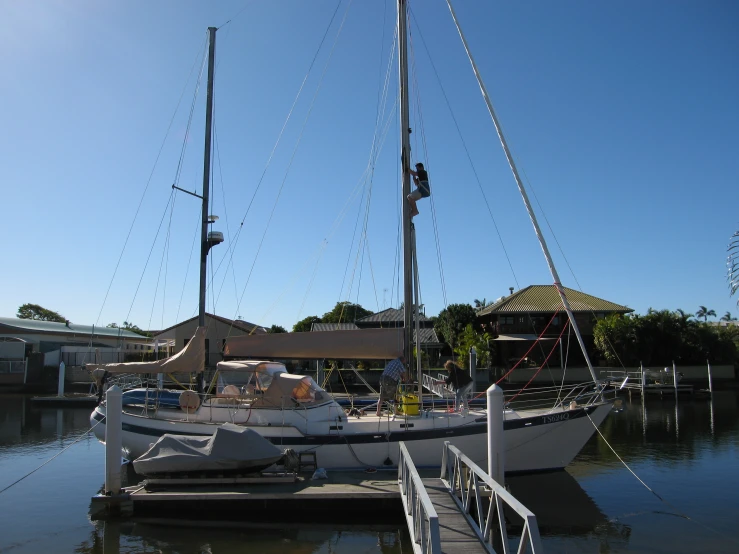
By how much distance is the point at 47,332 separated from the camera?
51594 millimetres

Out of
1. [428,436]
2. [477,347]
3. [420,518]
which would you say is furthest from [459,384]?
[477,347]

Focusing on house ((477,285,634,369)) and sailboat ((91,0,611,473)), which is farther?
house ((477,285,634,369))

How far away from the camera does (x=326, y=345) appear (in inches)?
565

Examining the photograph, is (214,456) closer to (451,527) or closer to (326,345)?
(326,345)

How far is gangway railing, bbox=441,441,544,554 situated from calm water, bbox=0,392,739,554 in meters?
1.22

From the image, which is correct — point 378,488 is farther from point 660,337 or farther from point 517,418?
point 660,337

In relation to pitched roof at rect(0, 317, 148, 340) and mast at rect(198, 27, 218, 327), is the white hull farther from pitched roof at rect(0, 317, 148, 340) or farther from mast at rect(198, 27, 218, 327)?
pitched roof at rect(0, 317, 148, 340)

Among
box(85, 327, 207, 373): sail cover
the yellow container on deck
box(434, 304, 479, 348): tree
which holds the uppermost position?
box(434, 304, 479, 348): tree

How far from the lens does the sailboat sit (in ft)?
42.7

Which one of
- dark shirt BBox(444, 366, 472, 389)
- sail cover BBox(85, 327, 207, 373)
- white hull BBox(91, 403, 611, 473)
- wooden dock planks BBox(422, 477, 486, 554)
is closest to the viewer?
wooden dock planks BBox(422, 477, 486, 554)

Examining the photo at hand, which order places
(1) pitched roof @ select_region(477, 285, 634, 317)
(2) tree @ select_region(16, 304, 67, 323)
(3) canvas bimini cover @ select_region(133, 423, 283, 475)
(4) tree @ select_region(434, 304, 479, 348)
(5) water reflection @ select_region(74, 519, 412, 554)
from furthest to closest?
(2) tree @ select_region(16, 304, 67, 323), (4) tree @ select_region(434, 304, 479, 348), (1) pitched roof @ select_region(477, 285, 634, 317), (3) canvas bimini cover @ select_region(133, 423, 283, 475), (5) water reflection @ select_region(74, 519, 412, 554)

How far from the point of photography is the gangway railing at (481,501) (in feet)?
22.2

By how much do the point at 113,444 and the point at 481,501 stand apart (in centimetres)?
713

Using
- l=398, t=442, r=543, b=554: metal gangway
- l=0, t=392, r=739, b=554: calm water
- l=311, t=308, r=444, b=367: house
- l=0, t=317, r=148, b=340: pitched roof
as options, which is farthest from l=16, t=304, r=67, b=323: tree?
l=398, t=442, r=543, b=554: metal gangway
